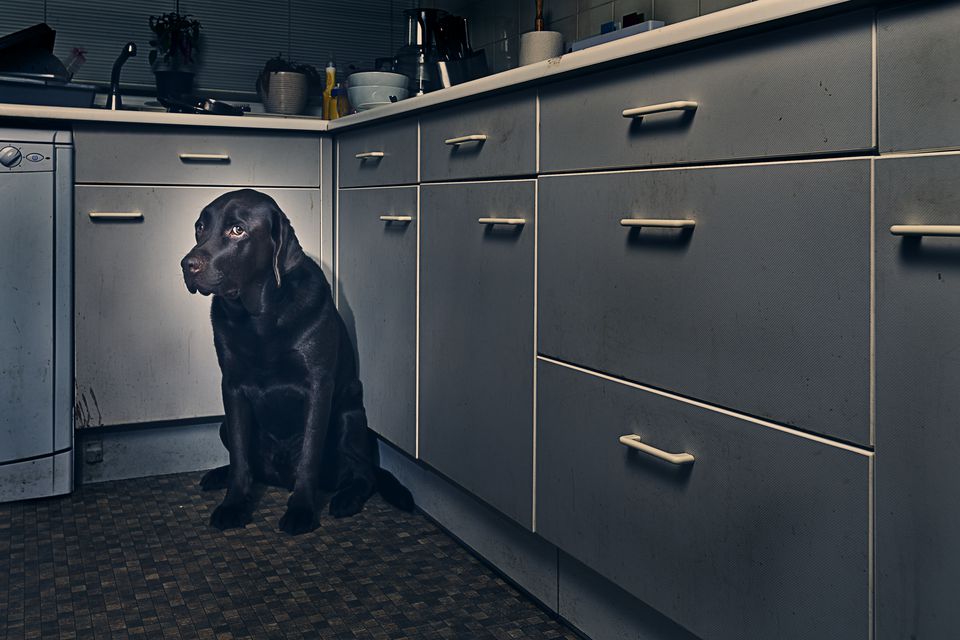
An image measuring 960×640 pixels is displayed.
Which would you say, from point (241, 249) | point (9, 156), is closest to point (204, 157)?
point (241, 249)

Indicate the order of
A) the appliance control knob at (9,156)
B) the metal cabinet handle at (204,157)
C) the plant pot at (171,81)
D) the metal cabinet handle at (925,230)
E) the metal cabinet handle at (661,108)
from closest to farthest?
the metal cabinet handle at (925,230), the metal cabinet handle at (661,108), the appliance control knob at (9,156), the metal cabinet handle at (204,157), the plant pot at (171,81)

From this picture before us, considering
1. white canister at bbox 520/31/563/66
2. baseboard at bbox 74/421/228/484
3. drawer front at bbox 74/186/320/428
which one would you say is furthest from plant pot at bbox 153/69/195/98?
white canister at bbox 520/31/563/66

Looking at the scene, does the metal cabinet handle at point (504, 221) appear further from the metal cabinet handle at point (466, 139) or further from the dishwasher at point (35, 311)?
the dishwasher at point (35, 311)

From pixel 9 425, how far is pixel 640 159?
181 cm

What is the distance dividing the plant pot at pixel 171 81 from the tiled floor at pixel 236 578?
4.45 ft

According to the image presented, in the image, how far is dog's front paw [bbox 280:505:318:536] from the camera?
7.44 ft

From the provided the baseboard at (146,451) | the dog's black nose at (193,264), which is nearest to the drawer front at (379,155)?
the dog's black nose at (193,264)

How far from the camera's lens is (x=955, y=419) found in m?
0.99

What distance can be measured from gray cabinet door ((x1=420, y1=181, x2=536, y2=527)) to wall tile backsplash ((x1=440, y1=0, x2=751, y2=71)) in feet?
2.41

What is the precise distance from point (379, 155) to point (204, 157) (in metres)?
0.55

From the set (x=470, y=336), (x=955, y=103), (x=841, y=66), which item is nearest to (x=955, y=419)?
(x=955, y=103)

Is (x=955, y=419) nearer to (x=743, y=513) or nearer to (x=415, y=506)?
(x=743, y=513)

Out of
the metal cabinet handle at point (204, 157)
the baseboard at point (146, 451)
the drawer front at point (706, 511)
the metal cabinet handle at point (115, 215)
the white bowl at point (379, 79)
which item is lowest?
the baseboard at point (146, 451)

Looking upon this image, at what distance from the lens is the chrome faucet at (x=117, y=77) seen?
2967mm
